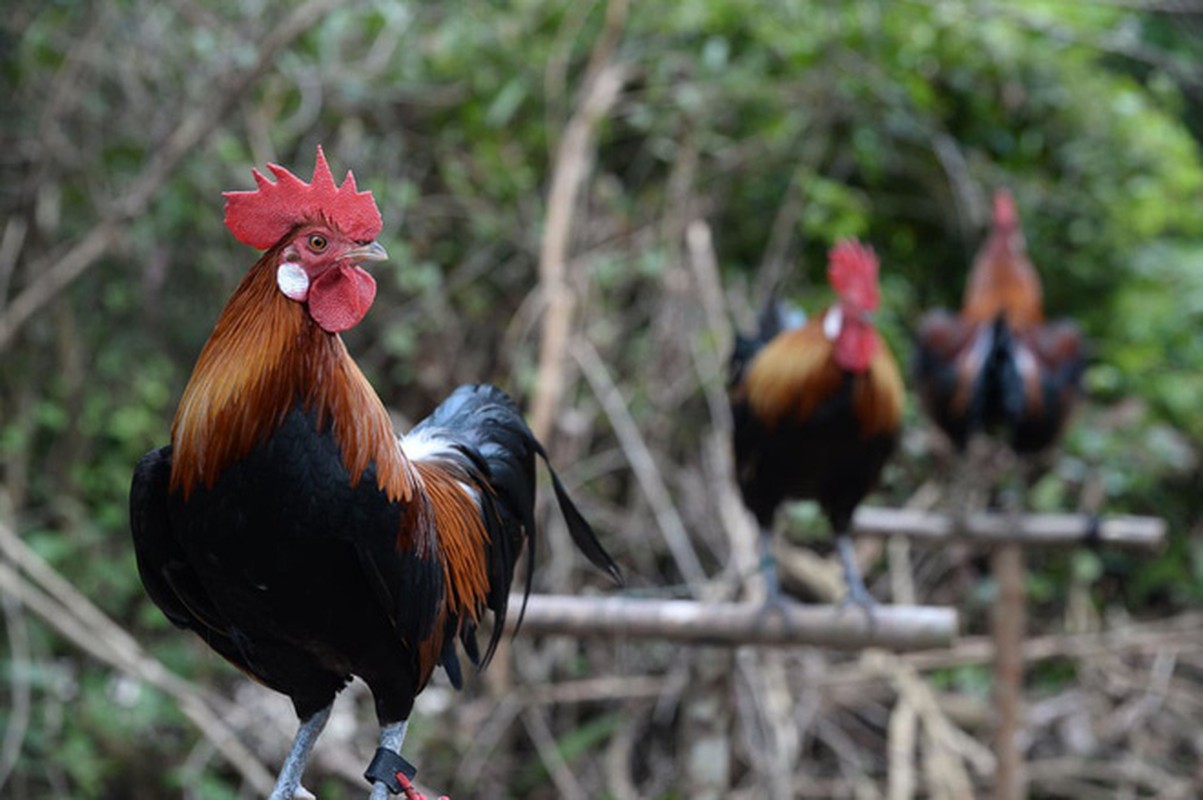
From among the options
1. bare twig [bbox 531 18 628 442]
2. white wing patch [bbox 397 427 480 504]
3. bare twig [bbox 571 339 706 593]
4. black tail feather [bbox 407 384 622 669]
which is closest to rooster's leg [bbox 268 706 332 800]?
black tail feather [bbox 407 384 622 669]

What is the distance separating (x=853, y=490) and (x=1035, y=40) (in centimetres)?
330

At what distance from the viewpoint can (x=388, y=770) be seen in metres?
1.49

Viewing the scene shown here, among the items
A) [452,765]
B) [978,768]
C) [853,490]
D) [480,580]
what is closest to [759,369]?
[853,490]

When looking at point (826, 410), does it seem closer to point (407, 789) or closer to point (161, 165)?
point (407, 789)

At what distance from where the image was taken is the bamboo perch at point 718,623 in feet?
9.34

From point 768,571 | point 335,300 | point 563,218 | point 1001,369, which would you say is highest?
point 335,300

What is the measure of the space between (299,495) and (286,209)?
31cm

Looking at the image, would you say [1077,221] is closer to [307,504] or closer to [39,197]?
[39,197]

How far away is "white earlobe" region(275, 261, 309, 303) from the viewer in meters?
1.36

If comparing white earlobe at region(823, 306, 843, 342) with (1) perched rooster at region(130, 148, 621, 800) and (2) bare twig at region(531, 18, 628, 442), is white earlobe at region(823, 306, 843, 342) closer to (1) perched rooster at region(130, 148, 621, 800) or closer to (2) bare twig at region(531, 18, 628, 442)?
(2) bare twig at region(531, 18, 628, 442)

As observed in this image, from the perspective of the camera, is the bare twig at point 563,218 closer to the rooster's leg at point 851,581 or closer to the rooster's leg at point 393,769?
the rooster's leg at point 851,581

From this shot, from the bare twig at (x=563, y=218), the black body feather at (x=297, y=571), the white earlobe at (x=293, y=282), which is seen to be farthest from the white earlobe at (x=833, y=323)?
the white earlobe at (x=293, y=282)

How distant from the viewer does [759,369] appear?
3137 mm

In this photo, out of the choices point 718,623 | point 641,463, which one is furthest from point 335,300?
point 641,463
